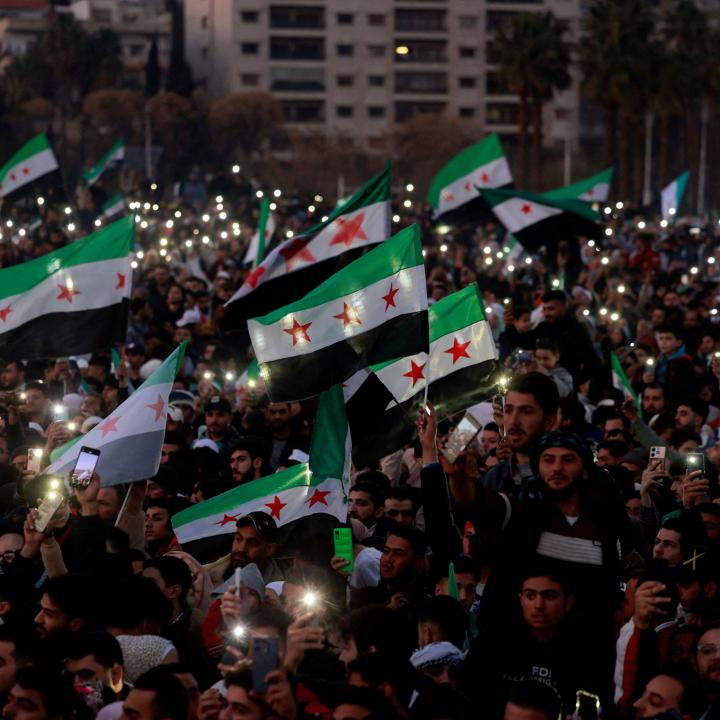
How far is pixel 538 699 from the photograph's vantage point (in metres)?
5.88

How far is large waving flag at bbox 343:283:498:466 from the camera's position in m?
10.1

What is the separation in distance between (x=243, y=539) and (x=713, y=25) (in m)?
115

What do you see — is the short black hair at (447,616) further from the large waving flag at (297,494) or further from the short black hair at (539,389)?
the large waving flag at (297,494)

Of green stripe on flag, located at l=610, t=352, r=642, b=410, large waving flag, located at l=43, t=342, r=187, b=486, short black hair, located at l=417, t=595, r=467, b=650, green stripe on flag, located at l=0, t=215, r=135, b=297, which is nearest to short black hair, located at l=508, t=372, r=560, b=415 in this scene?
short black hair, located at l=417, t=595, r=467, b=650

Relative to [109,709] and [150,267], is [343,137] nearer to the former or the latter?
[150,267]

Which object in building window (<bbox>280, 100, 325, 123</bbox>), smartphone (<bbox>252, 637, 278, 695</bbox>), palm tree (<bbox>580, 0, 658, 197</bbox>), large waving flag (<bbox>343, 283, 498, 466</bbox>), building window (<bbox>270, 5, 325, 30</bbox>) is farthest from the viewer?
building window (<bbox>270, 5, 325, 30</bbox>)

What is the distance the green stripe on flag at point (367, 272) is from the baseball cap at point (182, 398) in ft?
12.7

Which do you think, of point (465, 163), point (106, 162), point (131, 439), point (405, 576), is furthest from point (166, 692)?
point (106, 162)

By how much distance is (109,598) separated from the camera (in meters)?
7.46

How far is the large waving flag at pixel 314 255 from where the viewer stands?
13.0 m

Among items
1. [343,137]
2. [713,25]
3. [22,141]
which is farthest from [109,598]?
[713,25]

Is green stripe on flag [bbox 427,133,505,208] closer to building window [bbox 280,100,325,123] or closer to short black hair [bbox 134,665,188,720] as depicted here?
short black hair [bbox 134,665,188,720]

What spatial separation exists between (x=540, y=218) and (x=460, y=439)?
12.7 meters

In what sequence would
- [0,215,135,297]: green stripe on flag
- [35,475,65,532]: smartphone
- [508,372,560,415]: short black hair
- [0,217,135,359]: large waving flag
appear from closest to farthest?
[508,372,560,415]: short black hair, [35,475,65,532]: smartphone, [0,217,135,359]: large waving flag, [0,215,135,297]: green stripe on flag
